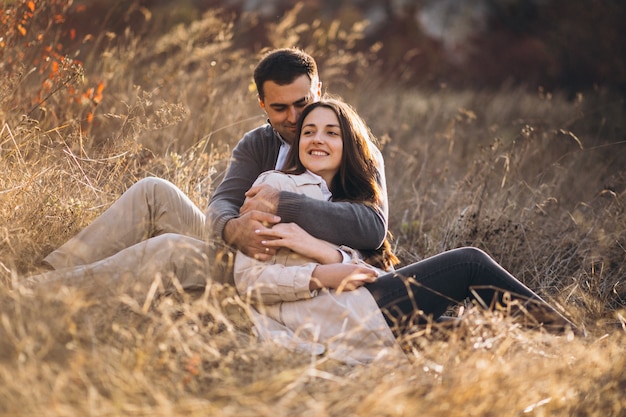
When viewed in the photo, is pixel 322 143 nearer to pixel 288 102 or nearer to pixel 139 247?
pixel 288 102

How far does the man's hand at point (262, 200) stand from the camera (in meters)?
3.23

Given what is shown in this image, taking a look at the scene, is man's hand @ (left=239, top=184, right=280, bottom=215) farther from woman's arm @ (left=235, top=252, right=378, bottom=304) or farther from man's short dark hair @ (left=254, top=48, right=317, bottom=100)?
man's short dark hair @ (left=254, top=48, right=317, bottom=100)

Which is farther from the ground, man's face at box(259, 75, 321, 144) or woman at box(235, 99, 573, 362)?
man's face at box(259, 75, 321, 144)

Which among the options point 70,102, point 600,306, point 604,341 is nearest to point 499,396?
point 604,341

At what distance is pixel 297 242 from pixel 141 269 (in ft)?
2.14

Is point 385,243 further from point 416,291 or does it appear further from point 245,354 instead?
point 245,354

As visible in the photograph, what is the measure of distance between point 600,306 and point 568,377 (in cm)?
135

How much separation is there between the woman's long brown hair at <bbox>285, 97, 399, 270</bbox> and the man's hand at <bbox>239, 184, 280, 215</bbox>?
8.8 inches

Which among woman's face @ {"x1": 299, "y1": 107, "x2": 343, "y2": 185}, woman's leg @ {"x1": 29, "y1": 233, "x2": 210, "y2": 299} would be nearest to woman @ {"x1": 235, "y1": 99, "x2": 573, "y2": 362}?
woman's leg @ {"x1": 29, "y1": 233, "x2": 210, "y2": 299}

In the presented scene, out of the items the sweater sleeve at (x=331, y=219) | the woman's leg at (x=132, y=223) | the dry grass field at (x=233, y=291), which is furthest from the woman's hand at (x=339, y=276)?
the woman's leg at (x=132, y=223)

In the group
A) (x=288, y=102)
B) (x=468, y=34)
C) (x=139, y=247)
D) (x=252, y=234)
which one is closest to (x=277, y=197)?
(x=252, y=234)

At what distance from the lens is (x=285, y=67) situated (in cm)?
382

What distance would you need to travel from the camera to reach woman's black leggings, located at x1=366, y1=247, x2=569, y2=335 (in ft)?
9.96

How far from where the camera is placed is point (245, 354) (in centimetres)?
263
